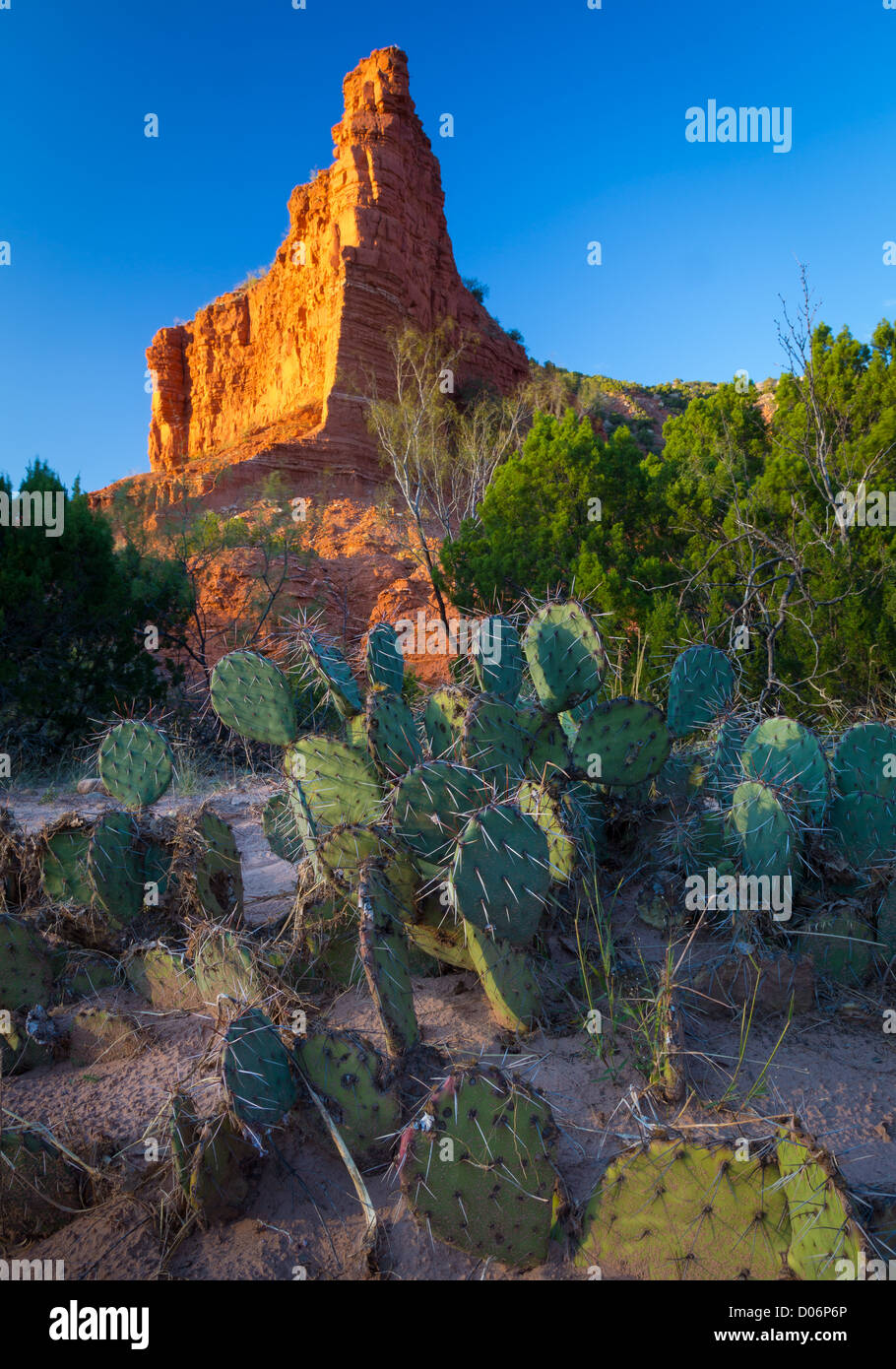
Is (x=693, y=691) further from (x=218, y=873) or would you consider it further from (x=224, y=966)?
(x=224, y=966)

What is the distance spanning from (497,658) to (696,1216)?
6.47 feet

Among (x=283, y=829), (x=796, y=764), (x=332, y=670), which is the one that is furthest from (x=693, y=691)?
(x=283, y=829)

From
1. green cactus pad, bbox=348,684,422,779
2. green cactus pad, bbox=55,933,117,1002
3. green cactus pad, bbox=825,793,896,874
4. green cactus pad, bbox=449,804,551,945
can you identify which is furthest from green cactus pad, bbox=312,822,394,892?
green cactus pad, bbox=825,793,896,874

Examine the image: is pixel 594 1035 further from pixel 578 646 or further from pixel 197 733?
pixel 197 733

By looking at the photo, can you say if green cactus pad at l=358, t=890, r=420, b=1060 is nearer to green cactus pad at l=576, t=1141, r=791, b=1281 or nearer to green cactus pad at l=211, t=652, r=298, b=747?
green cactus pad at l=576, t=1141, r=791, b=1281

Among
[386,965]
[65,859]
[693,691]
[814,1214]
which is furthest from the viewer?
[693,691]

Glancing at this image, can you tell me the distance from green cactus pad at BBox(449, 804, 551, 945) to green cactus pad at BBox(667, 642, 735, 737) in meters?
1.61

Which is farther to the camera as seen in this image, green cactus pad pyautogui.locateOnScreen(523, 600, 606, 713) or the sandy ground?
green cactus pad pyautogui.locateOnScreen(523, 600, 606, 713)

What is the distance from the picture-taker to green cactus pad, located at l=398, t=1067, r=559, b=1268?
152 centimetres

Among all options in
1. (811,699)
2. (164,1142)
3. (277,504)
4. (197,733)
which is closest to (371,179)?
(277,504)

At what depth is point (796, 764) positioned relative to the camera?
280 cm

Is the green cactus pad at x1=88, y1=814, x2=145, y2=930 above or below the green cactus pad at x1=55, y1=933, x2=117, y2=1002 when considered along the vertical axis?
above

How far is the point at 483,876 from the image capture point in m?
2.05

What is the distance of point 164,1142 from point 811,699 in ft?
20.1
